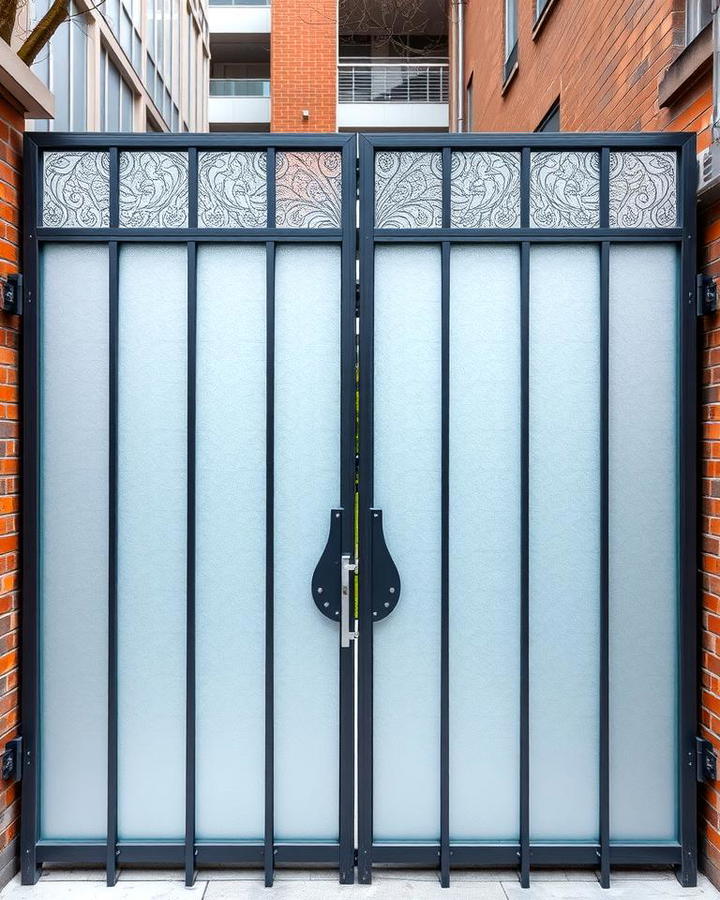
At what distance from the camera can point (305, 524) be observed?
3094 millimetres

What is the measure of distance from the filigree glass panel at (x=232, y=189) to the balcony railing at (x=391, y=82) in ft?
46.5

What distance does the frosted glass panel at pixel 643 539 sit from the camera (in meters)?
3.10

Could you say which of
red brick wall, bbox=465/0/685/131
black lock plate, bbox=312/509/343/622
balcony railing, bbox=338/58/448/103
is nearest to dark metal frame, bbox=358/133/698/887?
black lock plate, bbox=312/509/343/622

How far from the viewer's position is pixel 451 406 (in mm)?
3104

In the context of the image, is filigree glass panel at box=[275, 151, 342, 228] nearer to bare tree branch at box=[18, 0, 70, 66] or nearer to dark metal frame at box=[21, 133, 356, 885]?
dark metal frame at box=[21, 133, 356, 885]

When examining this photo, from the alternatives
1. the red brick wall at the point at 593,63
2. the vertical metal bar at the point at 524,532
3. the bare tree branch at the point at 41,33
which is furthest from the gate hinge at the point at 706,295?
the bare tree branch at the point at 41,33

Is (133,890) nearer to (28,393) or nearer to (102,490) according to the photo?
(102,490)

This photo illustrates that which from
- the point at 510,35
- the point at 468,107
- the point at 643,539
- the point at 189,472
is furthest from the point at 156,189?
the point at 468,107

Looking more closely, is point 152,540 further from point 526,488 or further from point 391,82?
point 391,82

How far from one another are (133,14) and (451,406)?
7128 mm

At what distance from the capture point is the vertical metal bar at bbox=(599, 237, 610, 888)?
3.05m


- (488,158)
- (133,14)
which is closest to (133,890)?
(488,158)

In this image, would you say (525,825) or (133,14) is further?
(133,14)

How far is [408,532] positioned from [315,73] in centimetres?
1304
